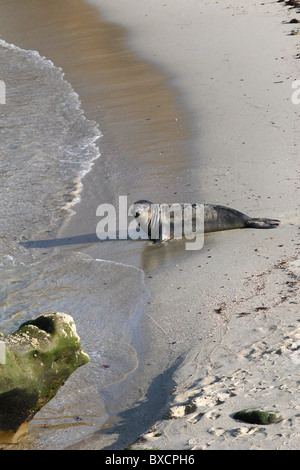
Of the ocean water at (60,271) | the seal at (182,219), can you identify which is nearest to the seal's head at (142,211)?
the seal at (182,219)

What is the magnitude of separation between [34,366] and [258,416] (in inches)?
50.4

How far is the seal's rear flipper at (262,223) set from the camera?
18.9 ft

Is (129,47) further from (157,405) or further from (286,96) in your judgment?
(157,405)

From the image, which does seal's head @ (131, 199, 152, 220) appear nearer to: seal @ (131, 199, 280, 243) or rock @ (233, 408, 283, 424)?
seal @ (131, 199, 280, 243)

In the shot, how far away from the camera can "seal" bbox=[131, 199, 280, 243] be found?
19.3ft

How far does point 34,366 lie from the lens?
3604 millimetres

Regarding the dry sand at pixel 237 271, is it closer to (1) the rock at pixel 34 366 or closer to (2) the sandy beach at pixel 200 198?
(2) the sandy beach at pixel 200 198

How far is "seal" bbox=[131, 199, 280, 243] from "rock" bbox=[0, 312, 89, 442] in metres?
2.27

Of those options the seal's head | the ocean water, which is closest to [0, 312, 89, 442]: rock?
the ocean water

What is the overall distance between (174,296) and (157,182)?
2440mm

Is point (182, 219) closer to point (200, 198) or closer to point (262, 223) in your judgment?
point (200, 198)

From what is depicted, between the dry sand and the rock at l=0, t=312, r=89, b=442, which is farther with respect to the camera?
the rock at l=0, t=312, r=89, b=442

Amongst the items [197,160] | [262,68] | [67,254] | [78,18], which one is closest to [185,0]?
[78,18]

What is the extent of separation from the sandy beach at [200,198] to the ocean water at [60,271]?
79 millimetres
